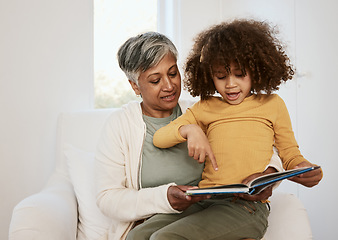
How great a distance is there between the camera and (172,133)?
141cm

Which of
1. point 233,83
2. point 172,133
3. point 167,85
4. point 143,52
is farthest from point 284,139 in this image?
point 143,52

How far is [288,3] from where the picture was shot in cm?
254

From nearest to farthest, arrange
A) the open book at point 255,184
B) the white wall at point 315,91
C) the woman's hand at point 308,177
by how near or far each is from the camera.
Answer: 1. the open book at point 255,184
2. the woman's hand at point 308,177
3. the white wall at point 315,91

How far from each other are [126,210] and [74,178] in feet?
1.61

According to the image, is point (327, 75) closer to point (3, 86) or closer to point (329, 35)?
point (329, 35)

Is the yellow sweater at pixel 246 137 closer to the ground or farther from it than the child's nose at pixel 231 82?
closer to the ground

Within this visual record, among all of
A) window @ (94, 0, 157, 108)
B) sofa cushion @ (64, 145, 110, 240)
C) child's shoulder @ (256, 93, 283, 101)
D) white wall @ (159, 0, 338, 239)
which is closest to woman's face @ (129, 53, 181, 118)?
child's shoulder @ (256, 93, 283, 101)

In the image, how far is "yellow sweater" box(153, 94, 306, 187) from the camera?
1346 mm

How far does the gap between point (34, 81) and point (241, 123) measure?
150 cm

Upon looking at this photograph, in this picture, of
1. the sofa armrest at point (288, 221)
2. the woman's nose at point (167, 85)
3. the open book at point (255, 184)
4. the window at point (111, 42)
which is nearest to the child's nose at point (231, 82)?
the woman's nose at point (167, 85)

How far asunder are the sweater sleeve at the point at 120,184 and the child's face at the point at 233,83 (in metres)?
0.38

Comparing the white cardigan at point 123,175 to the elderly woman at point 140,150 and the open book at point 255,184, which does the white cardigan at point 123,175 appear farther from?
the open book at point 255,184

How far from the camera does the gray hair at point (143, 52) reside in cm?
157

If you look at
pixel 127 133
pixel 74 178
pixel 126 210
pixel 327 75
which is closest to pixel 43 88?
pixel 74 178
